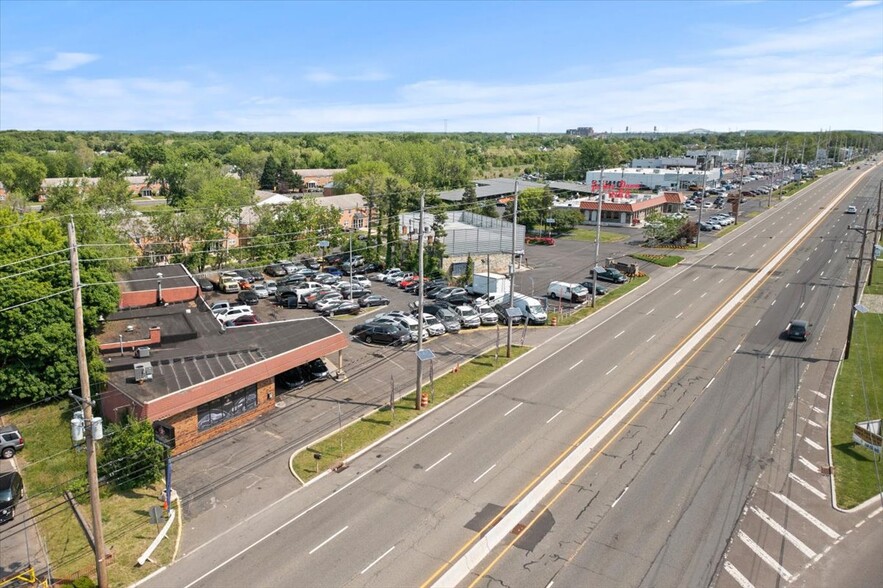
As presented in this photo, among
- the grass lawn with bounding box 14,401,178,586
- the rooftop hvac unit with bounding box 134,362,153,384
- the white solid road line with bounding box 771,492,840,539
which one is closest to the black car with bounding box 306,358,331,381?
the rooftop hvac unit with bounding box 134,362,153,384

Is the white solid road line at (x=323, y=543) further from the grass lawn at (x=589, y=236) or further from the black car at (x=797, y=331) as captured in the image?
the grass lawn at (x=589, y=236)

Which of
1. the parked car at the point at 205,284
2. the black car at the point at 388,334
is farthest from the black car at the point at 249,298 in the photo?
the black car at the point at 388,334

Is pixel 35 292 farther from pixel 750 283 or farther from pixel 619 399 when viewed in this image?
pixel 750 283

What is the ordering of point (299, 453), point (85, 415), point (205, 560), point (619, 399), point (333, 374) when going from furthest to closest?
point (333, 374) < point (619, 399) < point (299, 453) < point (205, 560) < point (85, 415)

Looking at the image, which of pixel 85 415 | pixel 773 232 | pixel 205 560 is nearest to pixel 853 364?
pixel 205 560

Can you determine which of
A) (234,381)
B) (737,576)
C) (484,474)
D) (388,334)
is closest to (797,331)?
(737,576)

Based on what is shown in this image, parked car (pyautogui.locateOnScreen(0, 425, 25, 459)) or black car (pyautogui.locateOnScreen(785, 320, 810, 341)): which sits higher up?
black car (pyautogui.locateOnScreen(785, 320, 810, 341))

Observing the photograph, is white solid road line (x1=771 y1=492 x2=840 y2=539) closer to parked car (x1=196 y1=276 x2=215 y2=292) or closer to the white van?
the white van
